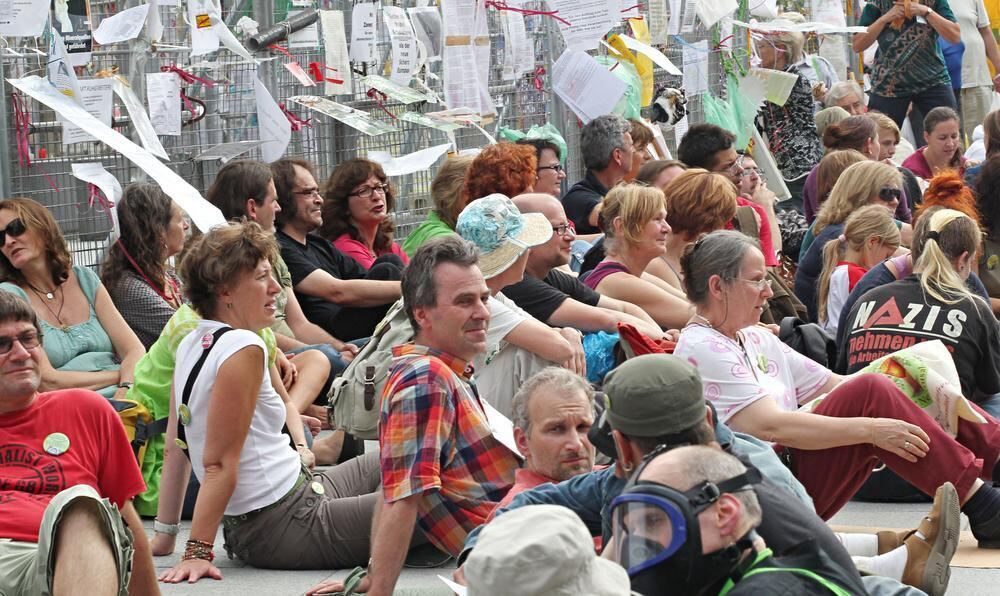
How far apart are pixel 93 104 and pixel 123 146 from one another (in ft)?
1.18

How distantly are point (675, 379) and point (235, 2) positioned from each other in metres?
5.23

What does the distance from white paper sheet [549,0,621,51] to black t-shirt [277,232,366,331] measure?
2887 mm

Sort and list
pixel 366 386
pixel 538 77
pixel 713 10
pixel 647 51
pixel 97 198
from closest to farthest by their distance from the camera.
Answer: pixel 366 386 → pixel 97 198 → pixel 538 77 → pixel 647 51 → pixel 713 10

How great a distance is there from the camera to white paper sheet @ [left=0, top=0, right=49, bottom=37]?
659cm

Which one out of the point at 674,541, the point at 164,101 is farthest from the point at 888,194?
the point at 674,541

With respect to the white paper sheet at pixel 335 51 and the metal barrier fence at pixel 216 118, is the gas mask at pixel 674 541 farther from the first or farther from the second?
the white paper sheet at pixel 335 51

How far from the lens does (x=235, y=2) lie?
8.00 metres

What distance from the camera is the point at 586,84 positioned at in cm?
989

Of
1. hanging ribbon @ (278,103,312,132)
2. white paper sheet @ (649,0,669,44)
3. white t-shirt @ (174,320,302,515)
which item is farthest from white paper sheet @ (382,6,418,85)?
white t-shirt @ (174,320,302,515)

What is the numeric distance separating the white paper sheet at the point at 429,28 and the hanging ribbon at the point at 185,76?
155cm

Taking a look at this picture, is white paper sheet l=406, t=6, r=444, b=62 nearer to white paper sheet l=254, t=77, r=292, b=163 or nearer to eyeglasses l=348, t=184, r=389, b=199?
white paper sheet l=254, t=77, r=292, b=163

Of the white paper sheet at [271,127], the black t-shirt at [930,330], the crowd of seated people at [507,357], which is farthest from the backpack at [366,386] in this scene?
the white paper sheet at [271,127]

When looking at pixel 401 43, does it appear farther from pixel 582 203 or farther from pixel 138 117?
pixel 138 117

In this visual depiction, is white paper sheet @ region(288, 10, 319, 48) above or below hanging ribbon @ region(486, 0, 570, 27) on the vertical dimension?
below
